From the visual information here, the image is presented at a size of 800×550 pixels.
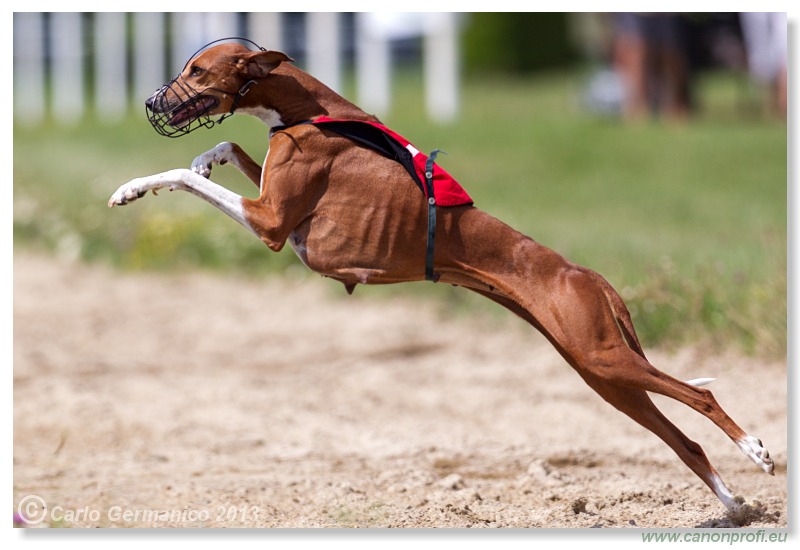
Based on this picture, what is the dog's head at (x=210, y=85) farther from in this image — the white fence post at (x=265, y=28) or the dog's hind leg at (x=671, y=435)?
the white fence post at (x=265, y=28)

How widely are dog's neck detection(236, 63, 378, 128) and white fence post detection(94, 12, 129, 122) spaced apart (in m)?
19.0

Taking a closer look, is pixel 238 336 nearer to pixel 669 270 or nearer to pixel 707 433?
pixel 669 270

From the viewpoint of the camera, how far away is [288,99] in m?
5.64

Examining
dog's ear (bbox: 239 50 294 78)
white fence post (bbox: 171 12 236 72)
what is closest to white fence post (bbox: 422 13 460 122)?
white fence post (bbox: 171 12 236 72)

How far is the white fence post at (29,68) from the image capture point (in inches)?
986

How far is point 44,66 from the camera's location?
26109 millimetres

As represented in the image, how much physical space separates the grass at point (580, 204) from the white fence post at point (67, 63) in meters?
3.04

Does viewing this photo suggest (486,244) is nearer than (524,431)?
Yes

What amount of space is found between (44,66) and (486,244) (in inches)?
892

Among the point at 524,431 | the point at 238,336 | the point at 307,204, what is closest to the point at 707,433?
the point at 524,431

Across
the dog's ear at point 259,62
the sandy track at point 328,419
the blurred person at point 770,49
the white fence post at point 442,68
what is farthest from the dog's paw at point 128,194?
the blurred person at point 770,49
